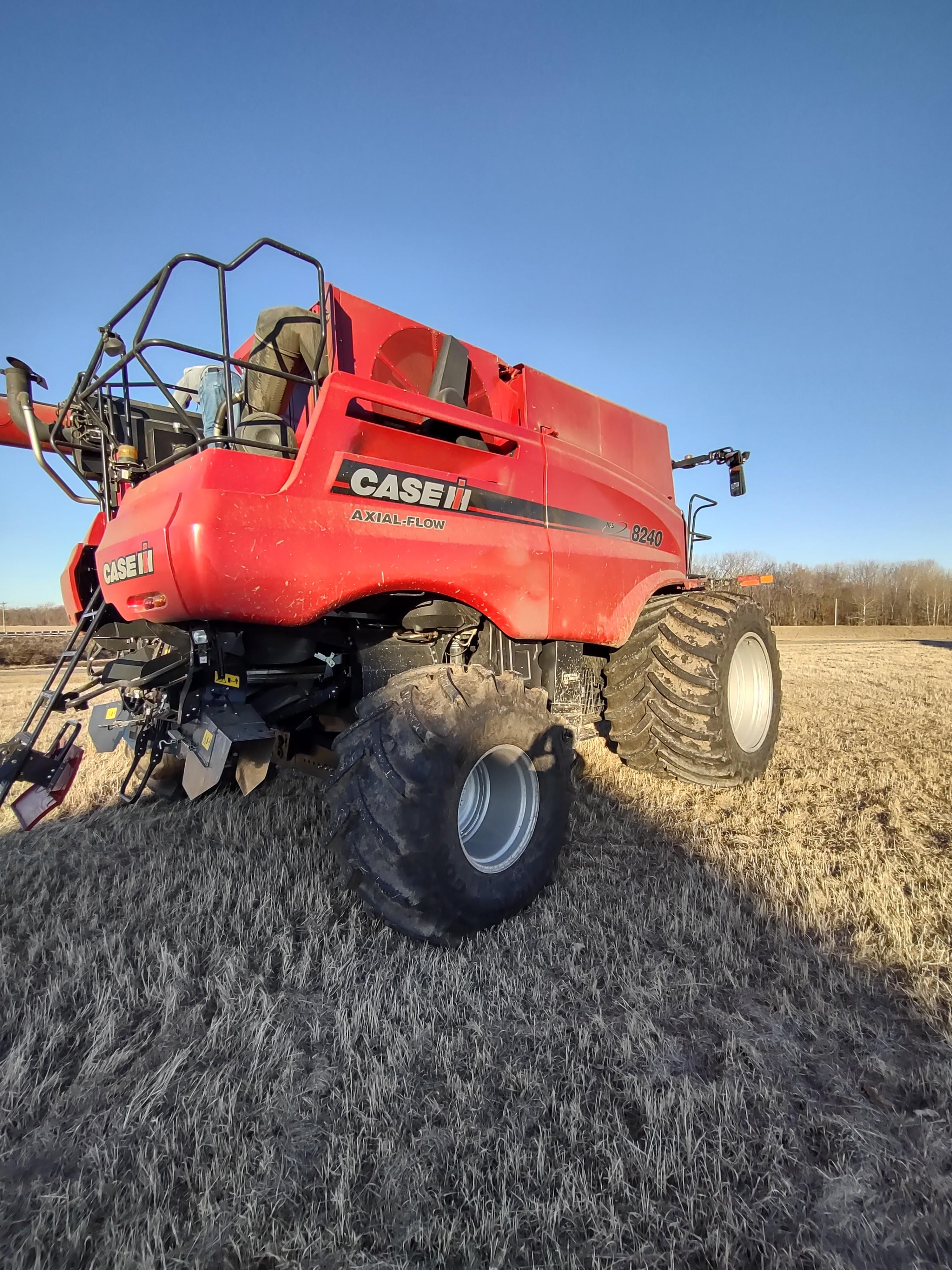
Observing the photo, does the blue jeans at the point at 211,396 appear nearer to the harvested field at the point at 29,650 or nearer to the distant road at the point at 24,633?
the harvested field at the point at 29,650

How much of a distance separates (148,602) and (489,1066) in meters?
1.96

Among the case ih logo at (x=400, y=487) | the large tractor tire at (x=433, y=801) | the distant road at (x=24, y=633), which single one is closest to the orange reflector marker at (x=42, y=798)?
the large tractor tire at (x=433, y=801)

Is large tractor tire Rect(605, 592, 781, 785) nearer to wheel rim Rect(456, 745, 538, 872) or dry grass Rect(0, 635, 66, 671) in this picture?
wheel rim Rect(456, 745, 538, 872)

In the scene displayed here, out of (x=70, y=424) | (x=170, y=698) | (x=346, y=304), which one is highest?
(x=346, y=304)

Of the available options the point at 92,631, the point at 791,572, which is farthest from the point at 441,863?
the point at 791,572

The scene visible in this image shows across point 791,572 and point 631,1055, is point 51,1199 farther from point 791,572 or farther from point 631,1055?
point 791,572

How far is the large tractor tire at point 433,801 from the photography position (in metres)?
2.41

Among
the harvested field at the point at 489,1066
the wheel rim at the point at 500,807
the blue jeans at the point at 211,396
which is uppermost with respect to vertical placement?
the blue jeans at the point at 211,396

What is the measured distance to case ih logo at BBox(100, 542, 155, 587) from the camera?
2.48 meters

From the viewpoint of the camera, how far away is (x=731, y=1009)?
211 cm

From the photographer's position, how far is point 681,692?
414cm

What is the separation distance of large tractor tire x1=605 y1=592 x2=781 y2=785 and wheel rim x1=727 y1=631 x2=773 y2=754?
380 millimetres

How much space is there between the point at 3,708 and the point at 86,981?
9.08m

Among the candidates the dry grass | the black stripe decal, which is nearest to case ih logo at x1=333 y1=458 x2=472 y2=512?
the black stripe decal
